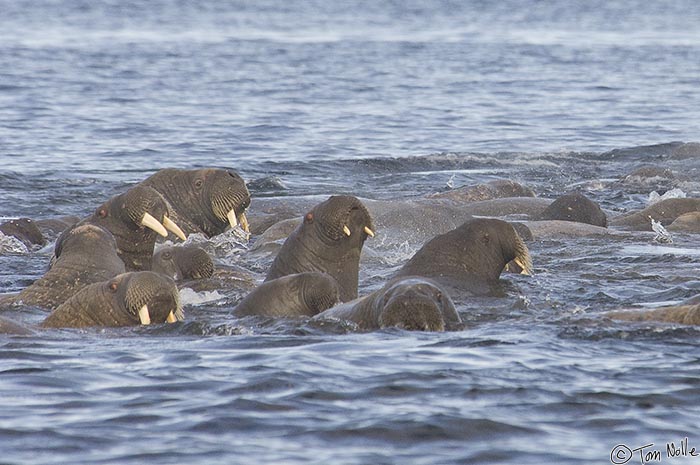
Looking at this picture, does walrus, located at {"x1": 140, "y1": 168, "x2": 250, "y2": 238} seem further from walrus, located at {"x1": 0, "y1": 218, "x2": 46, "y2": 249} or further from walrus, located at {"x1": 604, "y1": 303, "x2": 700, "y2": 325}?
walrus, located at {"x1": 604, "y1": 303, "x2": 700, "y2": 325}

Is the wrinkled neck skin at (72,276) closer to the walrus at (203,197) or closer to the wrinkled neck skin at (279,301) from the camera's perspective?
the wrinkled neck skin at (279,301)

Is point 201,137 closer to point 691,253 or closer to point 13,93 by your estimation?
point 13,93

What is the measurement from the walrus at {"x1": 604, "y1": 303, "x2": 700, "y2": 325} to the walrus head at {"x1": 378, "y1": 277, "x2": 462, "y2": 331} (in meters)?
1.24

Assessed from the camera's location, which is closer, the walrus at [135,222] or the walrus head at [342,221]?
the walrus head at [342,221]

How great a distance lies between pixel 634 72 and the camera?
116 feet

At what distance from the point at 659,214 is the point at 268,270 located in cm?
598

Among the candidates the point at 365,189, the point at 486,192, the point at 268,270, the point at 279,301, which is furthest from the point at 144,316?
the point at 365,189

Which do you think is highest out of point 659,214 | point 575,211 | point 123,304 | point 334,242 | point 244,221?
point 334,242

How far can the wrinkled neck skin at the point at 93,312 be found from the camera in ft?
29.1

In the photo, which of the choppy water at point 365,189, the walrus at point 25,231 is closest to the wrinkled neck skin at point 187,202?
the choppy water at point 365,189

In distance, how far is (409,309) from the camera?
8211mm

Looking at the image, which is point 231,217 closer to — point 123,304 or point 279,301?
point 279,301

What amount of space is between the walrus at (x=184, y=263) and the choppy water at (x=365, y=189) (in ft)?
2.08

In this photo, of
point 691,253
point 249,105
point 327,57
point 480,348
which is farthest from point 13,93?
point 480,348
